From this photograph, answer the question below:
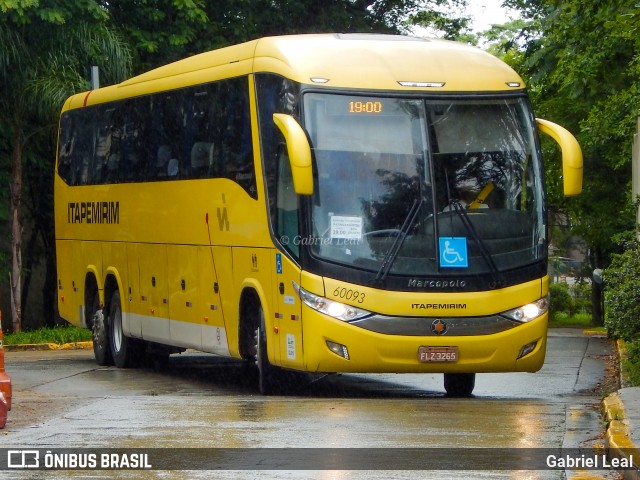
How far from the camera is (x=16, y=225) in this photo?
29.2 meters

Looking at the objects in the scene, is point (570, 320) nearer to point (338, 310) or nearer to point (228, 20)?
point (228, 20)

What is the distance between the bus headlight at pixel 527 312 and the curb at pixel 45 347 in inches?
505

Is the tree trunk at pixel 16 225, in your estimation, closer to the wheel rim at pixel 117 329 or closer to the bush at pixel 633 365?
the wheel rim at pixel 117 329

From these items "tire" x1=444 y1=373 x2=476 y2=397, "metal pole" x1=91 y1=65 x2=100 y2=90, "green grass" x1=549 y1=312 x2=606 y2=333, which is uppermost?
"metal pole" x1=91 y1=65 x2=100 y2=90

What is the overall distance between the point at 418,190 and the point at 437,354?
1679 mm

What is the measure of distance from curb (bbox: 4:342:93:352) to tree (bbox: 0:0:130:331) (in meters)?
2.87

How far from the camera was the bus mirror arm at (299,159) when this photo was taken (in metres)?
14.5

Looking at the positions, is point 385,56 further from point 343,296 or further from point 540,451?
point 540,451

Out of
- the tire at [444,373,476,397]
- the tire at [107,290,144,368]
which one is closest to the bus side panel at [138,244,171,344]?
the tire at [107,290,144,368]

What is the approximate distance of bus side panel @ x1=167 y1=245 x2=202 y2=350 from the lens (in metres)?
18.4

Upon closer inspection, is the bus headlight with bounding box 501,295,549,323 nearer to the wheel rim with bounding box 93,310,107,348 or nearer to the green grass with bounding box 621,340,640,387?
the green grass with bounding box 621,340,640,387

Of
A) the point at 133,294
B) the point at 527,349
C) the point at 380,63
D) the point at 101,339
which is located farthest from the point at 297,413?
the point at 101,339

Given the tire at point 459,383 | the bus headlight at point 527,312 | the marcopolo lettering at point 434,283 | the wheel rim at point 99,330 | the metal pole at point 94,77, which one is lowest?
the tire at point 459,383

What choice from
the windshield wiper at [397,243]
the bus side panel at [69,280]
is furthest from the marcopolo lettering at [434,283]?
the bus side panel at [69,280]
